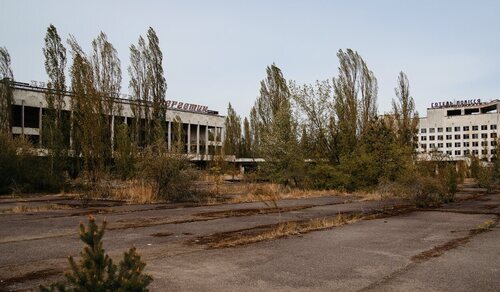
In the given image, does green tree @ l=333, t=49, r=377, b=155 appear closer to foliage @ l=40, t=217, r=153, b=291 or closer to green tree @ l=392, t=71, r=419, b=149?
green tree @ l=392, t=71, r=419, b=149

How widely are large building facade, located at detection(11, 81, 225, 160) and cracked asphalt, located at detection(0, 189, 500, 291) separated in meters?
11.3

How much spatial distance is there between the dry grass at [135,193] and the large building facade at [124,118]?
2.53 metres

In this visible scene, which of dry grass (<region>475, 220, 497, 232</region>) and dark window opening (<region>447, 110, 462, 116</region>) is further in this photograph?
dark window opening (<region>447, 110, 462, 116</region>)

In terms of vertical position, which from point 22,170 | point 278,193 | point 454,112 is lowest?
point 278,193

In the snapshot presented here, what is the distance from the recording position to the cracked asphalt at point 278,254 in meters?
6.18

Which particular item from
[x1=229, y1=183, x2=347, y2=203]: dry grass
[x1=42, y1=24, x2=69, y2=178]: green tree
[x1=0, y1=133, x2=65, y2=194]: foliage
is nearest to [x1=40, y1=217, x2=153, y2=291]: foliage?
[x1=229, y1=183, x2=347, y2=203]: dry grass

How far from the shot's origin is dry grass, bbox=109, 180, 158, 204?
21.1 metres

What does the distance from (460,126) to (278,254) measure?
11110 centimetres

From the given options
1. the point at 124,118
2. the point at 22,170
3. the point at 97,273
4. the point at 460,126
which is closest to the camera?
the point at 97,273

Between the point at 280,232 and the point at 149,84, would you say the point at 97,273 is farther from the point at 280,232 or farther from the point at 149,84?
the point at 149,84

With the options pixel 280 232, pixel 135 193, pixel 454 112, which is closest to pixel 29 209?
pixel 135 193

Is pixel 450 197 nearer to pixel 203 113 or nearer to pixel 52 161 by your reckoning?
pixel 52 161

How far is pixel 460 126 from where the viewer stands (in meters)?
107

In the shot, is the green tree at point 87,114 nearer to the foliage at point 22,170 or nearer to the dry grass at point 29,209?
the foliage at point 22,170
